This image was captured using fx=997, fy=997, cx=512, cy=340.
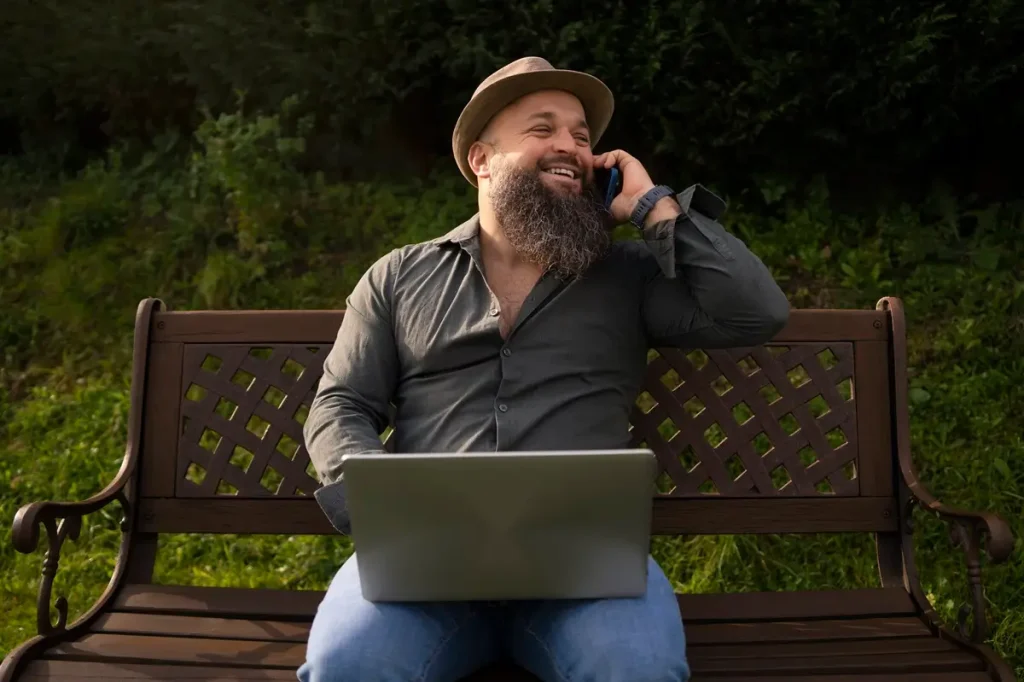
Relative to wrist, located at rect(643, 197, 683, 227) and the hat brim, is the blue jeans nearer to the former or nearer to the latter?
wrist, located at rect(643, 197, 683, 227)

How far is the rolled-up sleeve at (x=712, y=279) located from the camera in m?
2.43

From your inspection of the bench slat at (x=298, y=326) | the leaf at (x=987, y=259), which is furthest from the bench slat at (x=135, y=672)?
the leaf at (x=987, y=259)

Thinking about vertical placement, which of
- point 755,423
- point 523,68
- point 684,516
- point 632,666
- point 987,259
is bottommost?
point 987,259

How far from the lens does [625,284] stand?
2.65 meters

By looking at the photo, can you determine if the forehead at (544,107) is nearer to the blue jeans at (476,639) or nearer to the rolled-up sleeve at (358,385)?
the rolled-up sleeve at (358,385)

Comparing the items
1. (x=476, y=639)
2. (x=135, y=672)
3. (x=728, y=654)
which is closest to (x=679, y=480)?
(x=728, y=654)

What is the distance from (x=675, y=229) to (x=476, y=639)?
3.57 ft

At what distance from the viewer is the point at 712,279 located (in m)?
2.43

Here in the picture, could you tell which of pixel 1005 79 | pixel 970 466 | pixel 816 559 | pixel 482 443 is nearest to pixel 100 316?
pixel 482 443

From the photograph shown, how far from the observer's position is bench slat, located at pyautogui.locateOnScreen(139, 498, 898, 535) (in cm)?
289

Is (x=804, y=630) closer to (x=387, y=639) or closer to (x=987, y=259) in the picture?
(x=387, y=639)

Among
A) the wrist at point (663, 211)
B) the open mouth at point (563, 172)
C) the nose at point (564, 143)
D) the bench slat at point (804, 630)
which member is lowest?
the bench slat at point (804, 630)

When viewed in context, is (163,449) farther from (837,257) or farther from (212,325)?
(837,257)

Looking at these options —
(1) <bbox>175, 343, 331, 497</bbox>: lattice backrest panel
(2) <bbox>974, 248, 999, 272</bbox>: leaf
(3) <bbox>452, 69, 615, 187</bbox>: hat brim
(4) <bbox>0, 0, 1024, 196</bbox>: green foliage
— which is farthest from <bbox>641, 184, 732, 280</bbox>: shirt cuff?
(2) <bbox>974, 248, 999, 272</bbox>: leaf
